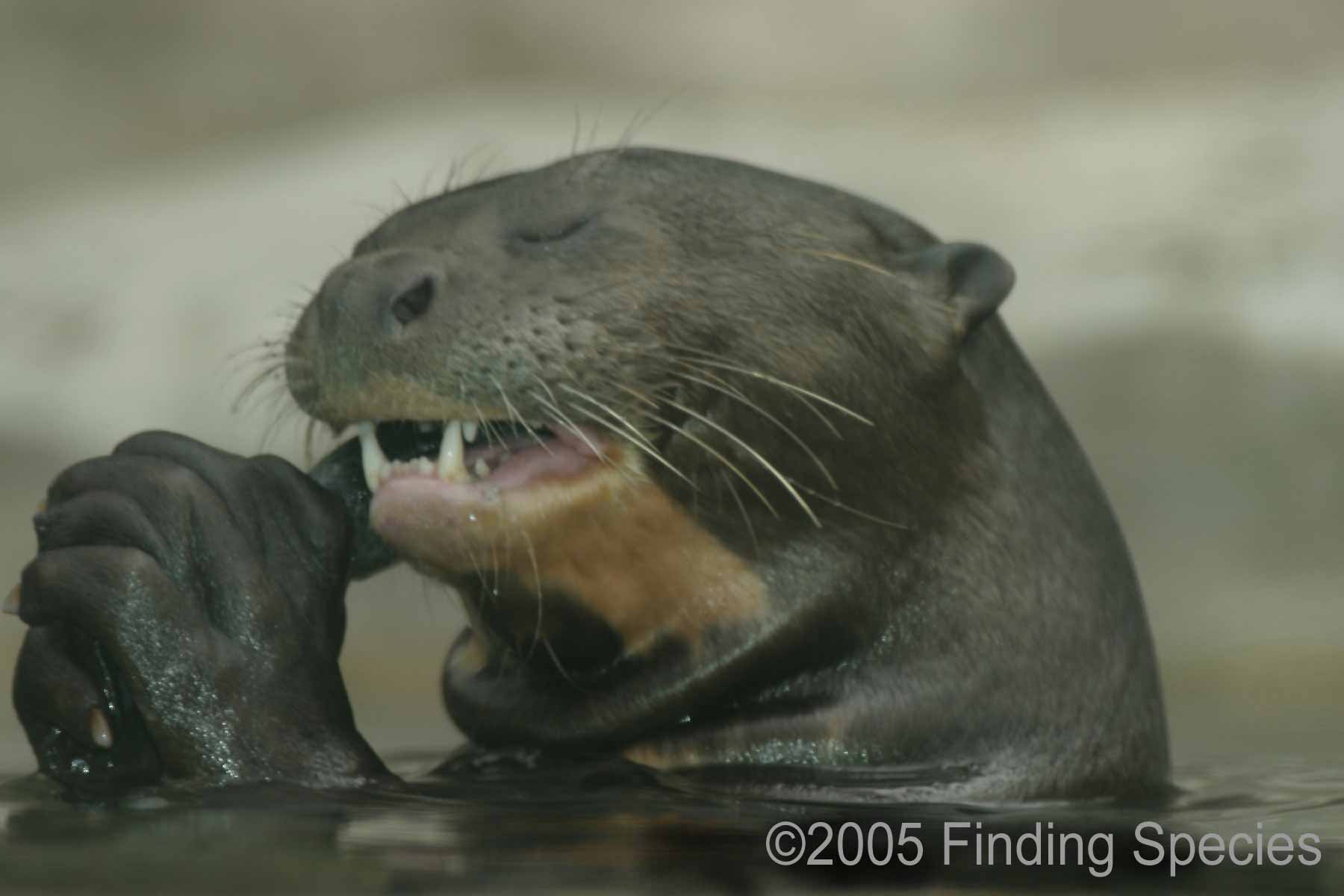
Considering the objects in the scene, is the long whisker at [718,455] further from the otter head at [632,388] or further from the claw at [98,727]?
the claw at [98,727]

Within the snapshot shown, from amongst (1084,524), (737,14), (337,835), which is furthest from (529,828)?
(737,14)

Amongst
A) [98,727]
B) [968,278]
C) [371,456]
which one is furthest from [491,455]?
[968,278]

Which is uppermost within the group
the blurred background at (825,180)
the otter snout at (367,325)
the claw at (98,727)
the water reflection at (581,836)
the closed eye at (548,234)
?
the blurred background at (825,180)

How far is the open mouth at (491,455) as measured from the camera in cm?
359

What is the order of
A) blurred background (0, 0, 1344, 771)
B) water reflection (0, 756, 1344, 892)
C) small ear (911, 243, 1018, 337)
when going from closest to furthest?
water reflection (0, 756, 1344, 892) < small ear (911, 243, 1018, 337) < blurred background (0, 0, 1344, 771)

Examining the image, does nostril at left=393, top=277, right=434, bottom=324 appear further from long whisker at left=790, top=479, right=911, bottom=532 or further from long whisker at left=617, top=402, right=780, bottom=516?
long whisker at left=790, top=479, right=911, bottom=532

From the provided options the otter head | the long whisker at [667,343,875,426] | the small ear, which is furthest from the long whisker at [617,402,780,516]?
the small ear

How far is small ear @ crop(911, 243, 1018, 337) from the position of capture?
4.00 meters

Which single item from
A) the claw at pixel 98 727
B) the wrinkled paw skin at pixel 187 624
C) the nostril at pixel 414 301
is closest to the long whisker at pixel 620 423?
the nostril at pixel 414 301

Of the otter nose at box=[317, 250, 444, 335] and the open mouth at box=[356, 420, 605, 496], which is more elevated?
the otter nose at box=[317, 250, 444, 335]

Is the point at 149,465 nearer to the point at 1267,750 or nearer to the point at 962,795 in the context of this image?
the point at 962,795

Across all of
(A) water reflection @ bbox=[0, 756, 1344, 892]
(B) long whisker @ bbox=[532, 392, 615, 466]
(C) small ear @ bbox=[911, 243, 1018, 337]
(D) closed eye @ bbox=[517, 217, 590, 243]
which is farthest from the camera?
(C) small ear @ bbox=[911, 243, 1018, 337]

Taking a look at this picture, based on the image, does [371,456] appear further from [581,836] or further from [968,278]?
[968,278]

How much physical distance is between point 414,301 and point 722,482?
0.58m
